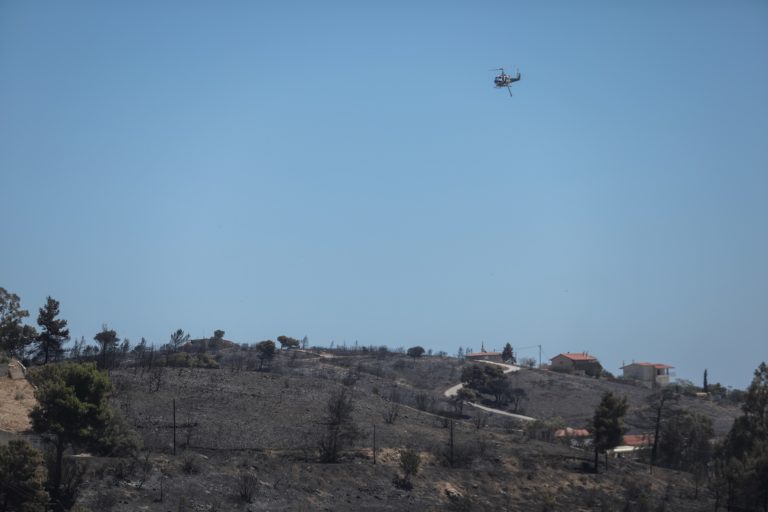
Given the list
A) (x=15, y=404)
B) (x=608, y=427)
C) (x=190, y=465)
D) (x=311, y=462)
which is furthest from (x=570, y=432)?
(x=15, y=404)

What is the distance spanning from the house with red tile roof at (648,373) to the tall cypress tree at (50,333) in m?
76.6

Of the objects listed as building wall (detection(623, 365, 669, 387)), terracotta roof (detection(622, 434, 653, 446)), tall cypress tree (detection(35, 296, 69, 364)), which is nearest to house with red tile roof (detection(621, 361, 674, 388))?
building wall (detection(623, 365, 669, 387))

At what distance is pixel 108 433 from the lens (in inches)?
1620

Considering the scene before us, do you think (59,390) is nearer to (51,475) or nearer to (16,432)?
(51,475)

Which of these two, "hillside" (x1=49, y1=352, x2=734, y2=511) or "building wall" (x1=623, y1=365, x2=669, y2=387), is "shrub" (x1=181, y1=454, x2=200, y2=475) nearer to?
"hillside" (x1=49, y1=352, x2=734, y2=511)

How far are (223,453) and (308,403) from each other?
16.8m

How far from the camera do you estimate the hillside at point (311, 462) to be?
40719mm

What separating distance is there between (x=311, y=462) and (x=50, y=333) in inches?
1158

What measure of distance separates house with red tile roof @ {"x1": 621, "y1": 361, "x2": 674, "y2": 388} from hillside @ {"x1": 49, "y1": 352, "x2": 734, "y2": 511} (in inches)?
1788

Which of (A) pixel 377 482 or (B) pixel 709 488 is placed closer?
(A) pixel 377 482

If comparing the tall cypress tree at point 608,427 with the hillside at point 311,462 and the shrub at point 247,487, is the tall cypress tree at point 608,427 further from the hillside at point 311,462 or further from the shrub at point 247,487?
the shrub at point 247,487

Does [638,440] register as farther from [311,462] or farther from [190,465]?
[190,465]

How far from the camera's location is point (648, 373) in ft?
377

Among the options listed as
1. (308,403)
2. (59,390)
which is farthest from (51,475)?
(308,403)
